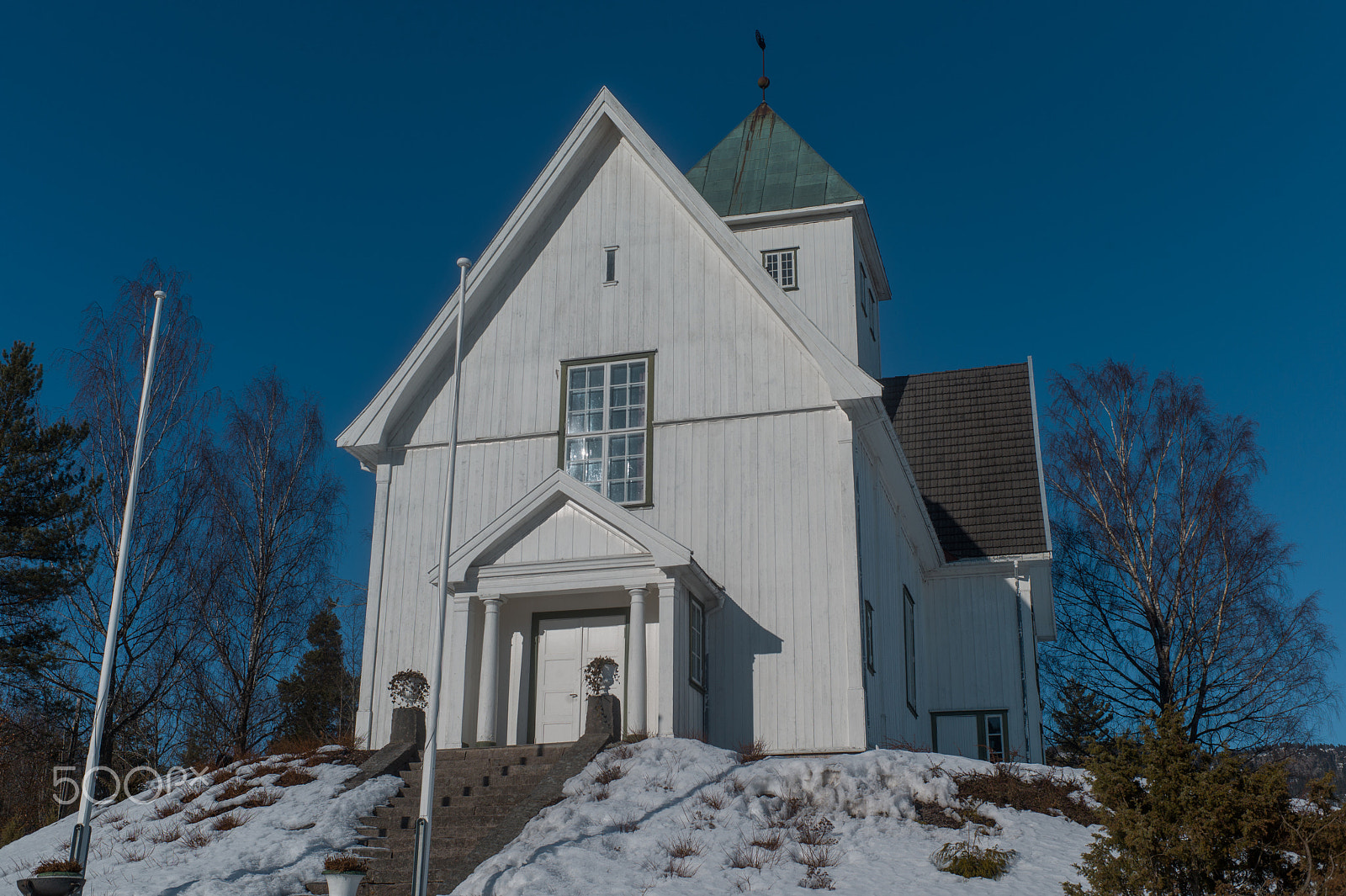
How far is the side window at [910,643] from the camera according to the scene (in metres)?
19.5

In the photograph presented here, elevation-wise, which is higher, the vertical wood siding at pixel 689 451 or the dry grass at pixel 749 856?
the vertical wood siding at pixel 689 451

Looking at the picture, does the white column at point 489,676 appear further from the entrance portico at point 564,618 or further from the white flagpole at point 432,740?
the white flagpole at point 432,740

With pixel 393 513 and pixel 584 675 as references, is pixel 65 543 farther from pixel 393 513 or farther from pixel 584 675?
pixel 584 675

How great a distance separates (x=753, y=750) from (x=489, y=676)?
345 centimetres

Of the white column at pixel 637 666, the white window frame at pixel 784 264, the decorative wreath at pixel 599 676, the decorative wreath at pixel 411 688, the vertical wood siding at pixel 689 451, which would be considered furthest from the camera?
the white window frame at pixel 784 264

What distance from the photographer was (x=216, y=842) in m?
11.8

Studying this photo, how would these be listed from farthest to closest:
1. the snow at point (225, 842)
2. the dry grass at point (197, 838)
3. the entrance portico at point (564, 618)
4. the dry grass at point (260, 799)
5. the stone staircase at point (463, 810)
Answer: the entrance portico at point (564, 618), the dry grass at point (260, 799), the dry grass at point (197, 838), the stone staircase at point (463, 810), the snow at point (225, 842)

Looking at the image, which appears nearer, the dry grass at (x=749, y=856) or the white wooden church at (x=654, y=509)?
the dry grass at (x=749, y=856)

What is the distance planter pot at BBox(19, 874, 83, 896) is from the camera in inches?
377

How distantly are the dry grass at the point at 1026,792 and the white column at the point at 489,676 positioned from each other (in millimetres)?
6038

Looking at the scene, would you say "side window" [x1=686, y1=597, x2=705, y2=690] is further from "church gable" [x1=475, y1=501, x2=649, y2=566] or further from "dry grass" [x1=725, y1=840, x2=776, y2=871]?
"dry grass" [x1=725, y1=840, x2=776, y2=871]

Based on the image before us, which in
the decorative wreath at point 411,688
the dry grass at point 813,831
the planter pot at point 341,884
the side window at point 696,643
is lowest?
the planter pot at point 341,884

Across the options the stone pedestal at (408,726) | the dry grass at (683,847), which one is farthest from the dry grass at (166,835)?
the dry grass at (683,847)

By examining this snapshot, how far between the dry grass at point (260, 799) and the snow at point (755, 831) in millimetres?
3578
